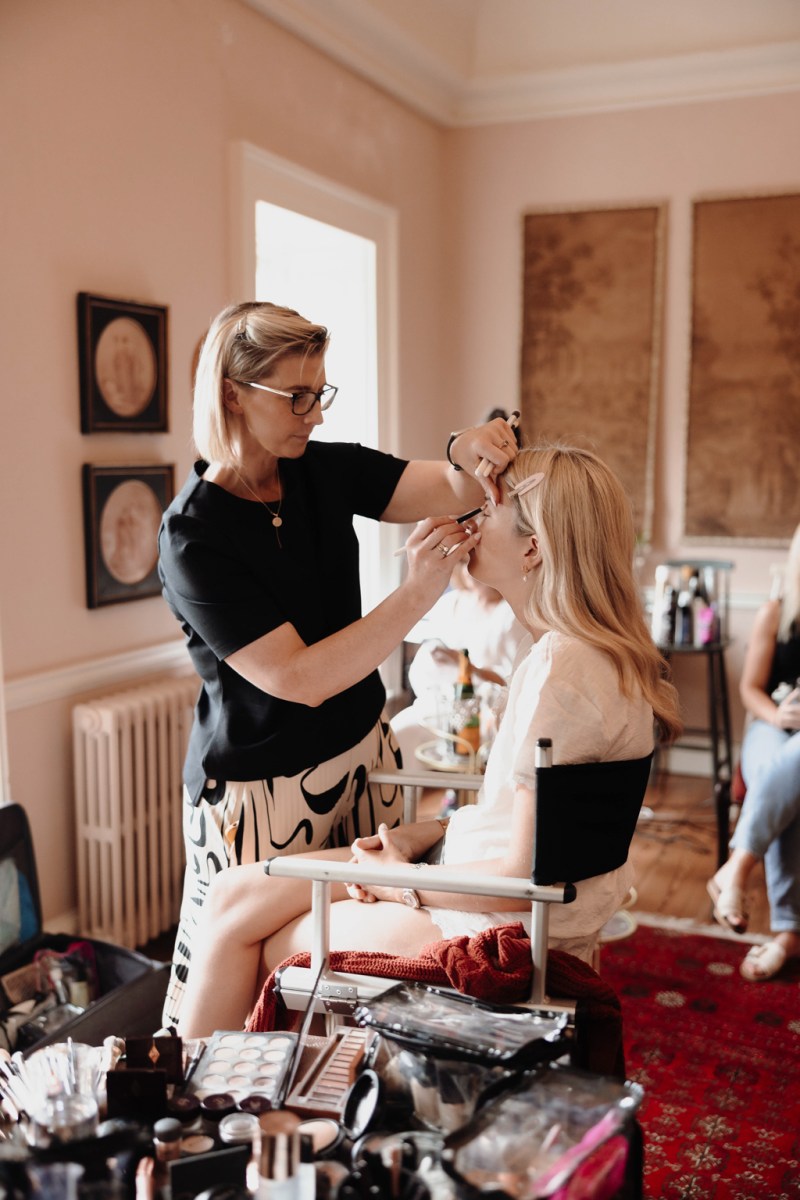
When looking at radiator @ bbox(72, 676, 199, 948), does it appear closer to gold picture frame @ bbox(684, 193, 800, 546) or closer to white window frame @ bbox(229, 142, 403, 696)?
white window frame @ bbox(229, 142, 403, 696)

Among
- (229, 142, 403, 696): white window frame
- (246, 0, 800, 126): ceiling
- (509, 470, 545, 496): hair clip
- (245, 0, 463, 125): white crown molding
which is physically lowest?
(509, 470, 545, 496): hair clip

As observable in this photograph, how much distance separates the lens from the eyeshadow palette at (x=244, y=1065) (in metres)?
1.31

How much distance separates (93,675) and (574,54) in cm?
347

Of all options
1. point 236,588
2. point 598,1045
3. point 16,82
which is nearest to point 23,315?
point 16,82

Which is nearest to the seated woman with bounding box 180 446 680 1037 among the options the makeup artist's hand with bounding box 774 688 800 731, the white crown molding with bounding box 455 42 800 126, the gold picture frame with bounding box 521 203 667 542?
the makeup artist's hand with bounding box 774 688 800 731

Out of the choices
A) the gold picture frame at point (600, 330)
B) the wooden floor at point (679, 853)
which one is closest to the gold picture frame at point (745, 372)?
the gold picture frame at point (600, 330)

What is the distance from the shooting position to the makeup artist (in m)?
1.74

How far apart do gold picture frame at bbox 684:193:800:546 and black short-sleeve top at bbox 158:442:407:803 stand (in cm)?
306

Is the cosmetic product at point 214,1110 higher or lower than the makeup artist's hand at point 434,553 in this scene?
lower

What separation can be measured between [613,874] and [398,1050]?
509mm

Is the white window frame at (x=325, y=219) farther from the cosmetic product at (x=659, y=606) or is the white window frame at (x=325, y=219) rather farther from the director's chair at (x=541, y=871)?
the director's chair at (x=541, y=871)

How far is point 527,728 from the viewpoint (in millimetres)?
1602

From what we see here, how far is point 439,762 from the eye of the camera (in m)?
3.05

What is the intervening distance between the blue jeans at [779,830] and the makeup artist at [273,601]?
1512 millimetres
